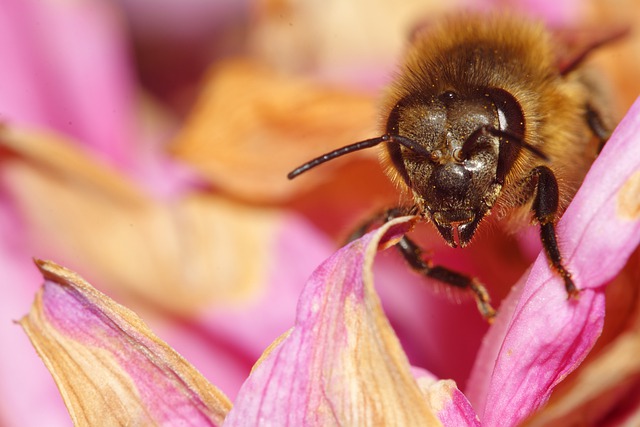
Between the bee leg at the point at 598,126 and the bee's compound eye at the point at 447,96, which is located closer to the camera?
the bee's compound eye at the point at 447,96

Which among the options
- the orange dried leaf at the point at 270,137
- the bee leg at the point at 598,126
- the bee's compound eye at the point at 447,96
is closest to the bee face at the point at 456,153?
the bee's compound eye at the point at 447,96

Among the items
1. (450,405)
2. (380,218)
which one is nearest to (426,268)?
(380,218)

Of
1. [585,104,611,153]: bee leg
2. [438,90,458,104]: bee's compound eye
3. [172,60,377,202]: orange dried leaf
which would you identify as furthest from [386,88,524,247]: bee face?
[172,60,377,202]: orange dried leaf

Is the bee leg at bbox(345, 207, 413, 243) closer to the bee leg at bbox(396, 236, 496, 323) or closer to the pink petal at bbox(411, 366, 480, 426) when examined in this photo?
the bee leg at bbox(396, 236, 496, 323)

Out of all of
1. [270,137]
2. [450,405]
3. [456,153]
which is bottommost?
[450,405]

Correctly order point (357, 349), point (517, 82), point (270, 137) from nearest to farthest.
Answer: point (357, 349) → point (517, 82) → point (270, 137)

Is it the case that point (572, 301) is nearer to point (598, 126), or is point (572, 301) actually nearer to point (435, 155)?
point (435, 155)

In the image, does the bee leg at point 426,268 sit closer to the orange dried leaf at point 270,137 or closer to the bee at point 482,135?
the bee at point 482,135
